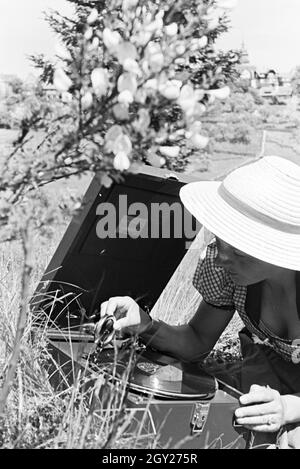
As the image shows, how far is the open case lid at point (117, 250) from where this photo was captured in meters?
2.16

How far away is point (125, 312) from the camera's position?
2074 millimetres

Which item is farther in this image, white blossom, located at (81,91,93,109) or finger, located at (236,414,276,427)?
finger, located at (236,414,276,427)

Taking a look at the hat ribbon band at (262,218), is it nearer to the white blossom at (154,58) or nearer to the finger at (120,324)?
the finger at (120,324)

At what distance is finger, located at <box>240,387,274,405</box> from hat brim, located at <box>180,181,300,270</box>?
35cm

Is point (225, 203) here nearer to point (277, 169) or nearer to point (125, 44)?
point (277, 169)

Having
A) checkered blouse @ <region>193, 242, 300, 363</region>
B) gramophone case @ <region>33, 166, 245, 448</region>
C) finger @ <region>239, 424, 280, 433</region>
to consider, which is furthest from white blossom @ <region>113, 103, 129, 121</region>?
checkered blouse @ <region>193, 242, 300, 363</region>

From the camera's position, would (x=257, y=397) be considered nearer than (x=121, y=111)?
No

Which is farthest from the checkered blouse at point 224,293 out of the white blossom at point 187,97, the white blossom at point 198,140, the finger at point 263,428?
the white blossom at point 187,97

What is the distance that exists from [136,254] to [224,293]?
395 mm

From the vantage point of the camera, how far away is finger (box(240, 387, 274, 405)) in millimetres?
1700

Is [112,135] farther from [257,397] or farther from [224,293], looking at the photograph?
[224,293]

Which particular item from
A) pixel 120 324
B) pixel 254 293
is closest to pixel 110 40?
pixel 120 324

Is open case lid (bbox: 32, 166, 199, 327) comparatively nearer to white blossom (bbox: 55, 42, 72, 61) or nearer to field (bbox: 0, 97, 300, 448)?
field (bbox: 0, 97, 300, 448)
